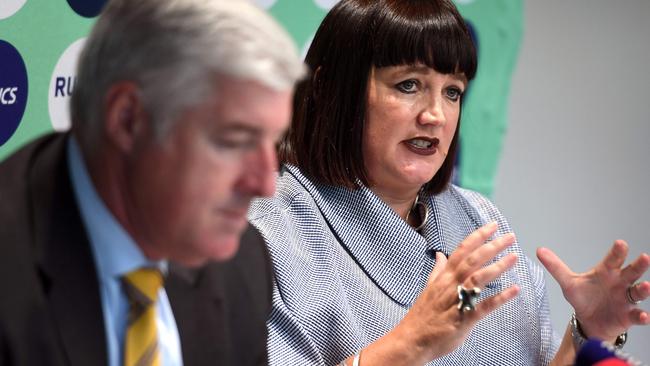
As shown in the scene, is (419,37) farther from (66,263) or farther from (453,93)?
(66,263)

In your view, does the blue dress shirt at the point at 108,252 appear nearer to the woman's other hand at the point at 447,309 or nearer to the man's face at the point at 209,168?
the man's face at the point at 209,168

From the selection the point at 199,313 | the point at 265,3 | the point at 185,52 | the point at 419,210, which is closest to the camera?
the point at 185,52

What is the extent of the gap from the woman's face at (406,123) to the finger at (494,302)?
390 millimetres

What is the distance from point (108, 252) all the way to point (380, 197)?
3.19 ft

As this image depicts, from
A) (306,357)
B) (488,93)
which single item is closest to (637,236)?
(488,93)

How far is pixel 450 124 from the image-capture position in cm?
196

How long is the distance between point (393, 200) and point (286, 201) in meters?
0.24

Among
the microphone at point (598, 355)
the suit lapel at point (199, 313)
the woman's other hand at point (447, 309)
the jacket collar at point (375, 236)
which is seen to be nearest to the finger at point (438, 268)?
the woman's other hand at point (447, 309)

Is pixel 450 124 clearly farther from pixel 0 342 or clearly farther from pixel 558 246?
pixel 558 246

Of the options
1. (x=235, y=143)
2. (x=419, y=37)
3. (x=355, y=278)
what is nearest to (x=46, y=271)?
(x=235, y=143)

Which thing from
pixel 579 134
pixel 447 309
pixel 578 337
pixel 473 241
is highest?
pixel 473 241

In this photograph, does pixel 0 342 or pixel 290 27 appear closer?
pixel 0 342

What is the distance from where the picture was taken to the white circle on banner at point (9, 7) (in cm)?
185

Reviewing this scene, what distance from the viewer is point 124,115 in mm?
994
